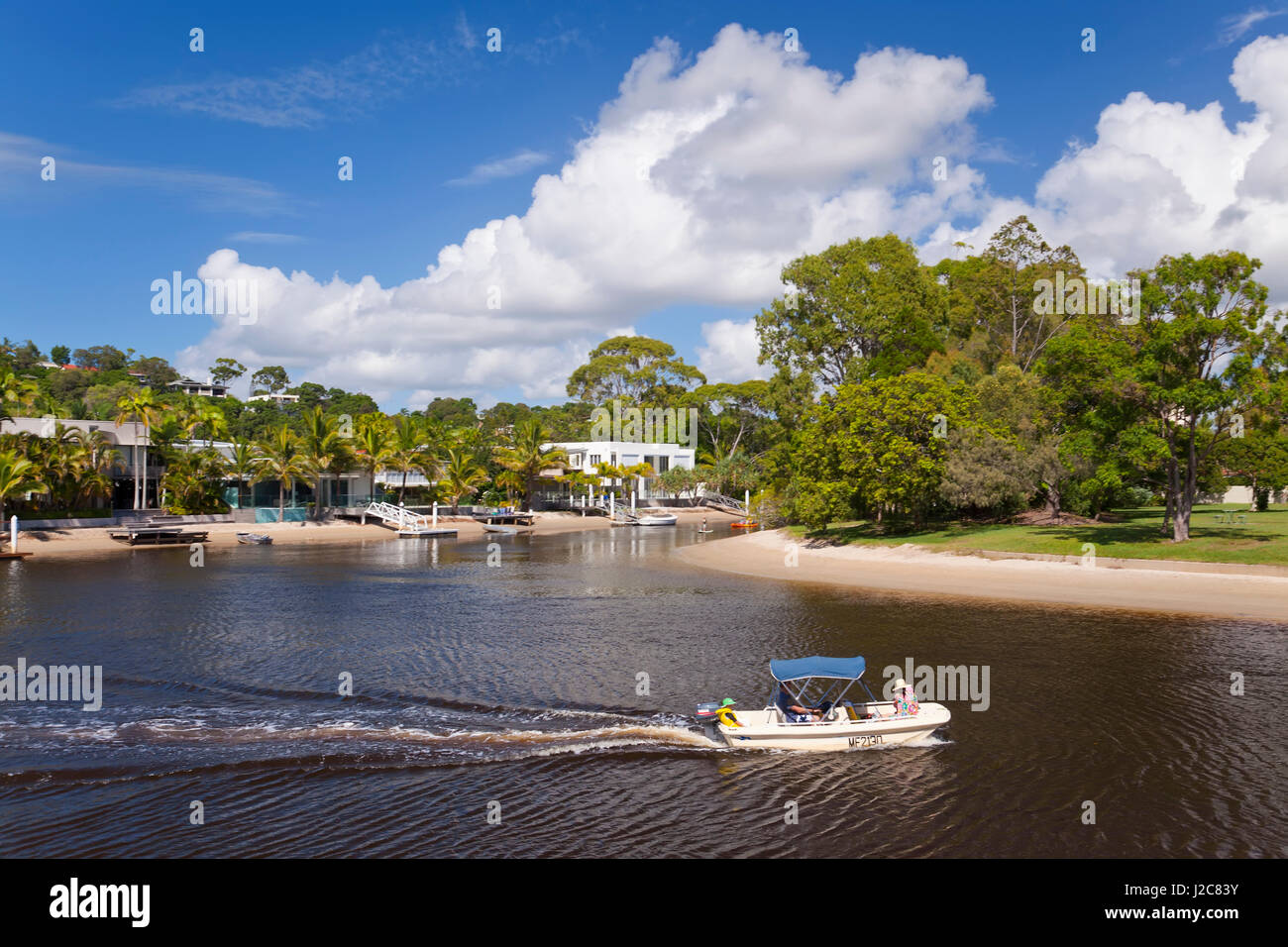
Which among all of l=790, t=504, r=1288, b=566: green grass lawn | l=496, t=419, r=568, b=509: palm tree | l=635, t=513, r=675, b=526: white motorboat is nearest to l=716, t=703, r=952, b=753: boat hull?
l=790, t=504, r=1288, b=566: green grass lawn

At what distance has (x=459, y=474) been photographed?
284 ft

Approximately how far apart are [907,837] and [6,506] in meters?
69.7

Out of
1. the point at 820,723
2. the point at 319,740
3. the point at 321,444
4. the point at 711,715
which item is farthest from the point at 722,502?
the point at 319,740

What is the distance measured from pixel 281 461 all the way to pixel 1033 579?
61.2 meters

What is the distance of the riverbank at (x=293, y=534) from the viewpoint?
5638 cm

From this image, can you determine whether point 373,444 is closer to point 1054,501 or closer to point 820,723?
point 1054,501

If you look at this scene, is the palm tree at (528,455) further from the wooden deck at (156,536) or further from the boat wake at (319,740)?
the boat wake at (319,740)

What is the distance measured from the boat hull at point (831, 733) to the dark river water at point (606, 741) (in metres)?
0.27

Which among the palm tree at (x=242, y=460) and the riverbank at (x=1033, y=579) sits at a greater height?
the palm tree at (x=242, y=460)

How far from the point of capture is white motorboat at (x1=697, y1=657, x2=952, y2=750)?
1612 cm

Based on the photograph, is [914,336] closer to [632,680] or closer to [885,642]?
[885,642]

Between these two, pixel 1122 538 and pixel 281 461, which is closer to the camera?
pixel 1122 538

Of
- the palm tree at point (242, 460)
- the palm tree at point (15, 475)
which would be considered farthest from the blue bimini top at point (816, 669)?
the palm tree at point (242, 460)
